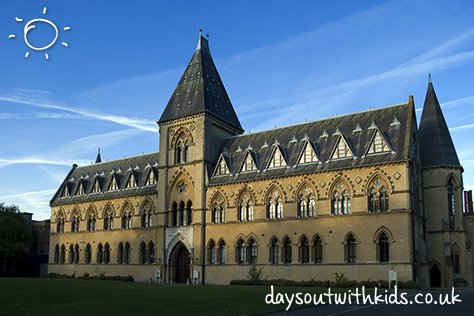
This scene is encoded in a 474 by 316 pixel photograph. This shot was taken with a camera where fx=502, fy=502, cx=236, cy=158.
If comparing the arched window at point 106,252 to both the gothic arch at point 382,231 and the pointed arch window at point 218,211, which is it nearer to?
the pointed arch window at point 218,211

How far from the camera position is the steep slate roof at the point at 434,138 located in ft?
154

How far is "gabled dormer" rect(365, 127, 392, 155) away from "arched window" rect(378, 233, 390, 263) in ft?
23.6

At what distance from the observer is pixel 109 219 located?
213 ft

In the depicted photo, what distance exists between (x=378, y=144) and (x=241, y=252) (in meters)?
17.4

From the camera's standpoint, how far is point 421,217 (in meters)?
45.2

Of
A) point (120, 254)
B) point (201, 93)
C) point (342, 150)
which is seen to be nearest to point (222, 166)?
point (201, 93)

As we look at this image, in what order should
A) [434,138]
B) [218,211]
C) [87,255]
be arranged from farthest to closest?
[87,255], [218,211], [434,138]

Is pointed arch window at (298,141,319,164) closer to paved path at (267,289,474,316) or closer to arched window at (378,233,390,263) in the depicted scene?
arched window at (378,233,390,263)

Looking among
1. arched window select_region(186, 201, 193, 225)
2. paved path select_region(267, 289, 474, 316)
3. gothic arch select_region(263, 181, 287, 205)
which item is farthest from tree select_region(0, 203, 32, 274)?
paved path select_region(267, 289, 474, 316)

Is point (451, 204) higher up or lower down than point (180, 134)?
lower down

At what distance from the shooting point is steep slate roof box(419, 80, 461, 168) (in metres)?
46.9

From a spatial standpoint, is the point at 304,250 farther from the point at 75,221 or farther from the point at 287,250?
the point at 75,221

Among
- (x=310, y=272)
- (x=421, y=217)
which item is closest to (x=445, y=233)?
(x=421, y=217)

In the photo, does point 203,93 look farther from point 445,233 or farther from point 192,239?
point 445,233
